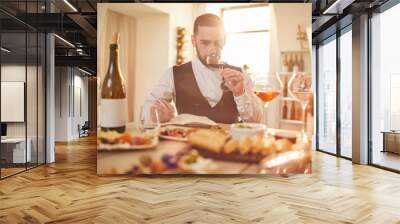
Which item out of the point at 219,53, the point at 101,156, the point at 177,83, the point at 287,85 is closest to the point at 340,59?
the point at 287,85

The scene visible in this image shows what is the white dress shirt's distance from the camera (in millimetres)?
5383

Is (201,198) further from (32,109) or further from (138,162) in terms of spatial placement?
(32,109)

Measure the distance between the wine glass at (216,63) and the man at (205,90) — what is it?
21 millimetres

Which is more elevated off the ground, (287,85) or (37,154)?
(287,85)

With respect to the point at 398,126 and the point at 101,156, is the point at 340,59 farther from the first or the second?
the point at 101,156

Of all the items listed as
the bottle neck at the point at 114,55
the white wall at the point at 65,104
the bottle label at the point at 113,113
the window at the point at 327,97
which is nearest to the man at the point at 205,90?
the bottle label at the point at 113,113

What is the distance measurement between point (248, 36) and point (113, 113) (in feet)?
7.51

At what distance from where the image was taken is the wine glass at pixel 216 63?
539 centimetres

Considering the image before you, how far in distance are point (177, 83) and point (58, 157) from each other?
4.05 metres

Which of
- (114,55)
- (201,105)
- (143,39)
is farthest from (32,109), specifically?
(201,105)

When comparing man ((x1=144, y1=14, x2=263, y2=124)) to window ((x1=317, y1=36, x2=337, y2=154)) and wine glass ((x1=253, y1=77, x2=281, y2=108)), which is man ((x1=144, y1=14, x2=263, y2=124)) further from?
window ((x1=317, y1=36, x2=337, y2=154))

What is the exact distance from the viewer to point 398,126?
244 inches

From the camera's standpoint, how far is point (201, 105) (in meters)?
5.37

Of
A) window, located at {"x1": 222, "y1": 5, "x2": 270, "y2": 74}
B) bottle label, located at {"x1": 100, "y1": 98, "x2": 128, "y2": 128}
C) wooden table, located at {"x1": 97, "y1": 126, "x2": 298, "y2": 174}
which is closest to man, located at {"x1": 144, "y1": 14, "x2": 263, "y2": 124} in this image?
window, located at {"x1": 222, "y1": 5, "x2": 270, "y2": 74}
